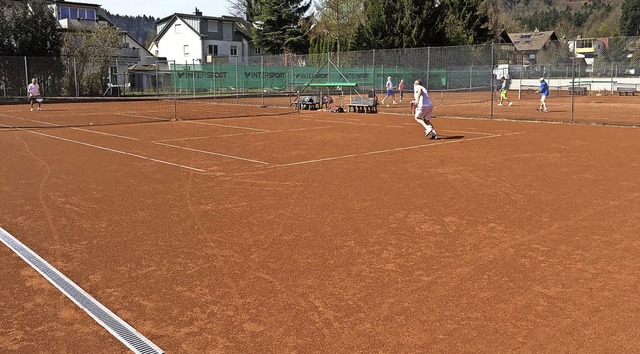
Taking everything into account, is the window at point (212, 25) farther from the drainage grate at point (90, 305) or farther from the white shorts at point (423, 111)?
the drainage grate at point (90, 305)

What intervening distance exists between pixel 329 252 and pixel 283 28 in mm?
58102

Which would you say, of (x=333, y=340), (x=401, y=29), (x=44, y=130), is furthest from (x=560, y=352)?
(x=401, y=29)

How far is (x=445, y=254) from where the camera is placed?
554 cm

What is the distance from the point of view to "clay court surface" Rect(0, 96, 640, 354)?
3.89m

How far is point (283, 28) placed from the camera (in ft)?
201

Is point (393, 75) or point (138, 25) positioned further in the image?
point (138, 25)

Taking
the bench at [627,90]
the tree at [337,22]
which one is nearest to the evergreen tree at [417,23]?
the tree at [337,22]

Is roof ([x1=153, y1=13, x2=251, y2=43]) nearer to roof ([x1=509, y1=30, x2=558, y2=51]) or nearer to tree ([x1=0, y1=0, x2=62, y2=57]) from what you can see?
tree ([x1=0, y1=0, x2=62, y2=57])

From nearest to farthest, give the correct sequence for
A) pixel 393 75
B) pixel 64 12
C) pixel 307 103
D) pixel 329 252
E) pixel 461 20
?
1. pixel 329 252
2. pixel 307 103
3. pixel 393 75
4. pixel 461 20
5. pixel 64 12

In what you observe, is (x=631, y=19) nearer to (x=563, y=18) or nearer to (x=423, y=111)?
(x=563, y=18)

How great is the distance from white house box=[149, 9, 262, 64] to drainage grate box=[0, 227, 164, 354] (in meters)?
61.1

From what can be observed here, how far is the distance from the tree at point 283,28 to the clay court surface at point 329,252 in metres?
50.7

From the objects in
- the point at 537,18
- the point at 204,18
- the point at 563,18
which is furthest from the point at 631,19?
the point at 204,18

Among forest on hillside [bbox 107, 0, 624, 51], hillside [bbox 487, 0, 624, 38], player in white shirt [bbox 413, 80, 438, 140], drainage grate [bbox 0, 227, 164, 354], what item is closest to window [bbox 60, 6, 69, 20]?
forest on hillside [bbox 107, 0, 624, 51]
